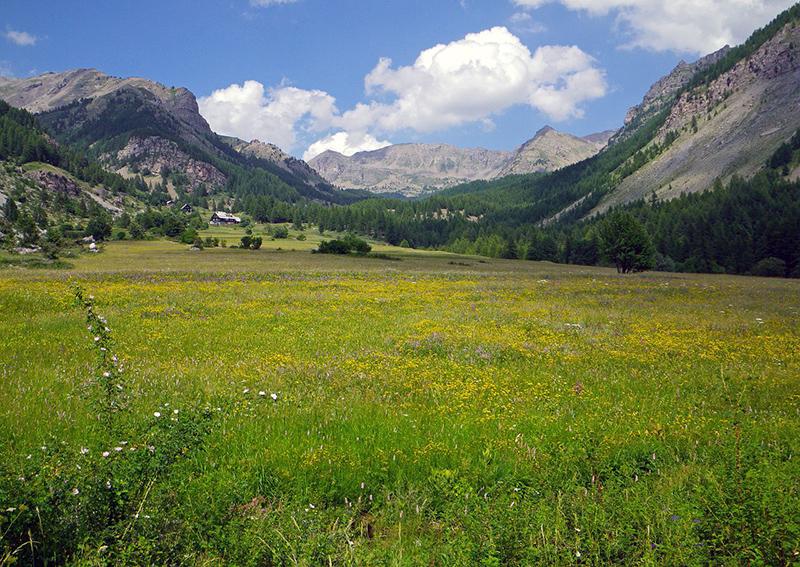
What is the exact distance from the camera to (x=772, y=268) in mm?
100438

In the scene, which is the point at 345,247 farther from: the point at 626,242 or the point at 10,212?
the point at 10,212

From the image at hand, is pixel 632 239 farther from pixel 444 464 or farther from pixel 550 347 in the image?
pixel 444 464

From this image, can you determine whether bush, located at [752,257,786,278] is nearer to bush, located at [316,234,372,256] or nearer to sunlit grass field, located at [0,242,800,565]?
bush, located at [316,234,372,256]

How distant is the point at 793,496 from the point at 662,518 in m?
1.65

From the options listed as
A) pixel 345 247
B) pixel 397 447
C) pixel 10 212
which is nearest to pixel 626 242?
pixel 397 447

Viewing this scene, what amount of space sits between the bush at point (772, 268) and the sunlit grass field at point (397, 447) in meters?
110

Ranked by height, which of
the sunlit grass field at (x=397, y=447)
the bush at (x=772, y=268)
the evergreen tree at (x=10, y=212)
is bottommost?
the sunlit grass field at (x=397, y=447)

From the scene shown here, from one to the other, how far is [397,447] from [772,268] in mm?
128434

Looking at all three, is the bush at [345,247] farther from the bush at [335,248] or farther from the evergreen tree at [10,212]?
the evergreen tree at [10,212]

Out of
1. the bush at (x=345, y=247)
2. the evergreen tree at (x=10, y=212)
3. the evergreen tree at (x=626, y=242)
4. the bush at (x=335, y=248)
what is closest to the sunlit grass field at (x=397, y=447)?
the evergreen tree at (x=626, y=242)

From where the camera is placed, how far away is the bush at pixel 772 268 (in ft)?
329

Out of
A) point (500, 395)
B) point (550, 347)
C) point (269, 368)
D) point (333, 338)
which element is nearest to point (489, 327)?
point (550, 347)

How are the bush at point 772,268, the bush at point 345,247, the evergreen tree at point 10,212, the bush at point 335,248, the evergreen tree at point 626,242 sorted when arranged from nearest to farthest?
the evergreen tree at point 626,242 < the bush at point 772,268 < the bush at point 335,248 < the bush at point 345,247 < the evergreen tree at point 10,212

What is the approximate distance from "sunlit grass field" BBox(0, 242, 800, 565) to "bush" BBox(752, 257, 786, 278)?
4337 inches
